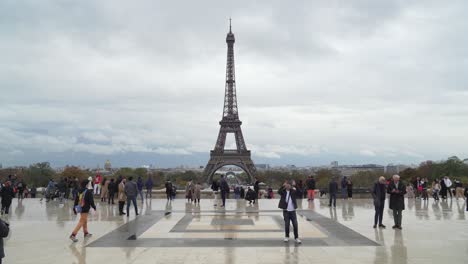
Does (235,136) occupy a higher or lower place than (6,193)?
higher

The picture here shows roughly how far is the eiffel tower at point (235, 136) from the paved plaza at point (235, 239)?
71.0m

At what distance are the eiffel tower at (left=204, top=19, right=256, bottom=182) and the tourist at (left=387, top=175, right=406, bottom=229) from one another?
74.9m

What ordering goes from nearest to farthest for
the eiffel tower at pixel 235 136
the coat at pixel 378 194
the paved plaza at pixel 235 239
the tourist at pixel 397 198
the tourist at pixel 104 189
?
the paved plaza at pixel 235 239
the tourist at pixel 397 198
the coat at pixel 378 194
the tourist at pixel 104 189
the eiffel tower at pixel 235 136

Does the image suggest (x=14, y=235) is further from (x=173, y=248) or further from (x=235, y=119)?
(x=235, y=119)

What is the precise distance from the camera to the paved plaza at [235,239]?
10219 mm

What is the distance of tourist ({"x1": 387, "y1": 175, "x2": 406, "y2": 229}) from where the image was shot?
48.0ft

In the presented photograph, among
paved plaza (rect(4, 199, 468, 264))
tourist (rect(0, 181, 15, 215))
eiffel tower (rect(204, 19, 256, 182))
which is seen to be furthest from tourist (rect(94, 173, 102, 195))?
eiffel tower (rect(204, 19, 256, 182))

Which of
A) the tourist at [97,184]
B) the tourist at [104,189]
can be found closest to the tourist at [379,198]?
the tourist at [104,189]

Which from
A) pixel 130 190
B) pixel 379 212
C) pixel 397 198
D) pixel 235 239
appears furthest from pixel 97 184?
pixel 397 198

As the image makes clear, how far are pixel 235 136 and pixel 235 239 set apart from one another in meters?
81.0

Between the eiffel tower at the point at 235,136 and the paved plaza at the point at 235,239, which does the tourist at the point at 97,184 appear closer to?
the paved plaza at the point at 235,239

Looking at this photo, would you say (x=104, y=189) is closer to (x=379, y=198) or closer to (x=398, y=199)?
(x=379, y=198)

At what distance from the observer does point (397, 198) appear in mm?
14641

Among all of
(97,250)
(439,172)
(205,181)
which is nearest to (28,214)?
(97,250)
